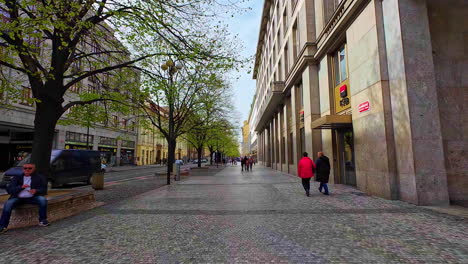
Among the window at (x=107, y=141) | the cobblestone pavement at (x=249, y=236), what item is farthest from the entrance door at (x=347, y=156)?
the window at (x=107, y=141)

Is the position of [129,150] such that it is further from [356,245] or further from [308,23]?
[356,245]

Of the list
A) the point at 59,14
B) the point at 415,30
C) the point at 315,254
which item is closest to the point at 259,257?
the point at 315,254

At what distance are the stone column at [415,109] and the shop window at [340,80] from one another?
3.46 metres

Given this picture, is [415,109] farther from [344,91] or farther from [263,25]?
[263,25]

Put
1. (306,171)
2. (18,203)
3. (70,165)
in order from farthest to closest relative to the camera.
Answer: (70,165), (306,171), (18,203)

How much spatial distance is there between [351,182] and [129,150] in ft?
151

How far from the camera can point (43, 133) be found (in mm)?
7152

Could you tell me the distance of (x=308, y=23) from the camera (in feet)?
51.1

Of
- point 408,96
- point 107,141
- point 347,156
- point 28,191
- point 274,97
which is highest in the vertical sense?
point 274,97

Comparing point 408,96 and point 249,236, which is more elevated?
point 408,96

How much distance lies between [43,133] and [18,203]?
2.32m

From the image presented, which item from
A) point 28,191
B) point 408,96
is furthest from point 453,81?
point 28,191

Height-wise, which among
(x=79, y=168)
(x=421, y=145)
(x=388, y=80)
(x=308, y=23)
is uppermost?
(x=308, y=23)

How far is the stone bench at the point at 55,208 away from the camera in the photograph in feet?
18.4
